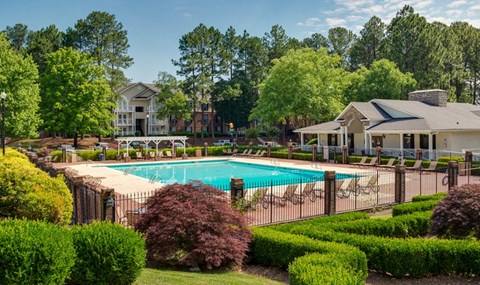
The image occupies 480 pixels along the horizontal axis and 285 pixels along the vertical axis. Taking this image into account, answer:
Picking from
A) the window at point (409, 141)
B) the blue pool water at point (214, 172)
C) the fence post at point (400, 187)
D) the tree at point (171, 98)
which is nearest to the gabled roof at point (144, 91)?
the tree at point (171, 98)

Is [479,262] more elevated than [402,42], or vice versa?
[402,42]

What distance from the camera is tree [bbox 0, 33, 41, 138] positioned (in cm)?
3869

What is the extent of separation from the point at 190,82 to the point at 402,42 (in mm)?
30328

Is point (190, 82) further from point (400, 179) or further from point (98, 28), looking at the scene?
point (400, 179)

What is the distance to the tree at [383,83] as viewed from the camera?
55531mm

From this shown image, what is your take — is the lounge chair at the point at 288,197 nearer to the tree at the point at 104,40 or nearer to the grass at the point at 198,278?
the grass at the point at 198,278

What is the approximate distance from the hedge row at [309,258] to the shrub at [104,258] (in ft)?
8.11

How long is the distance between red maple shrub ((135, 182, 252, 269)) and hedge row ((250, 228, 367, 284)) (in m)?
0.46

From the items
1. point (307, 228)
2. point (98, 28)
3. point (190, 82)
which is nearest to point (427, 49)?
point (190, 82)

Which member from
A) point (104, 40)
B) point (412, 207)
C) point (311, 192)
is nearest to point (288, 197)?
point (311, 192)

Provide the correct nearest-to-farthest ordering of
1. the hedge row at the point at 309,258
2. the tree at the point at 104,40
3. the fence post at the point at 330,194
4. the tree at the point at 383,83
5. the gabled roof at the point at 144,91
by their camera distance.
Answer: the hedge row at the point at 309,258
the fence post at the point at 330,194
the tree at the point at 383,83
the tree at the point at 104,40
the gabled roof at the point at 144,91

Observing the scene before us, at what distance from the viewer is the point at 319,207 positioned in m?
17.6

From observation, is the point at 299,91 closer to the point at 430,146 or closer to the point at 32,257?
the point at 430,146

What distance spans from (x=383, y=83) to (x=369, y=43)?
21.8 m
